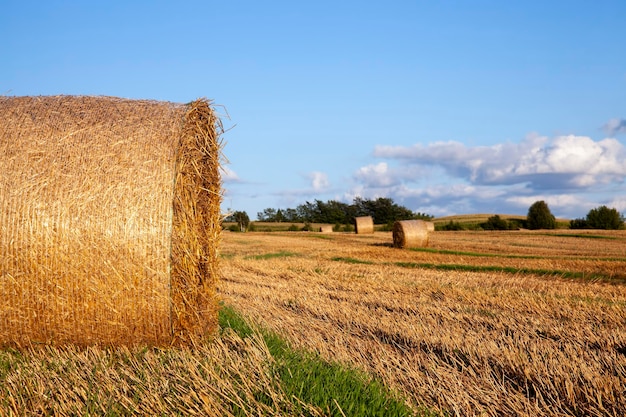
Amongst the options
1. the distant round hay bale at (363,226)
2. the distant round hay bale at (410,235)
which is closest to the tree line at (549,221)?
the distant round hay bale at (363,226)

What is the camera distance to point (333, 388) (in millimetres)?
4008

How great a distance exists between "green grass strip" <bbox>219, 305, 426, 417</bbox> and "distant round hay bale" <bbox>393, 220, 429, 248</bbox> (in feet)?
58.6

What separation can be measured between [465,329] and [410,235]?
52.9ft

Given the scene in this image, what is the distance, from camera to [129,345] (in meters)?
6.09

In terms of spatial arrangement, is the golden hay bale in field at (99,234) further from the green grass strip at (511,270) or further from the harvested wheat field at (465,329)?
the green grass strip at (511,270)

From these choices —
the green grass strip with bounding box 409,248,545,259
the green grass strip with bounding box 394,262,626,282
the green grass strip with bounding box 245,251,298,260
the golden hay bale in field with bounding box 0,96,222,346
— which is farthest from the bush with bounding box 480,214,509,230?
the golden hay bale in field with bounding box 0,96,222,346

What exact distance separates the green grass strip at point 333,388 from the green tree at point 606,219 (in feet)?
136

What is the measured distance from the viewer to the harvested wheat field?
438 centimetres

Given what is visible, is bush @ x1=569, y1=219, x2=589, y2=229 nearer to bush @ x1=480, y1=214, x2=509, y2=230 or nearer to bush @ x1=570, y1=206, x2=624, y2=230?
bush @ x1=570, y1=206, x2=624, y2=230

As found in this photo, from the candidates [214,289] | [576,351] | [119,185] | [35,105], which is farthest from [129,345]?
[576,351]

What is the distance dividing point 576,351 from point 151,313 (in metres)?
4.04

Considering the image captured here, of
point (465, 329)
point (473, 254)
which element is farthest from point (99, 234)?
point (473, 254)

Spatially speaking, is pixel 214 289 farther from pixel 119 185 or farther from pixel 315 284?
pixel 315 284

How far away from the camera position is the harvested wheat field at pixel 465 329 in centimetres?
438
